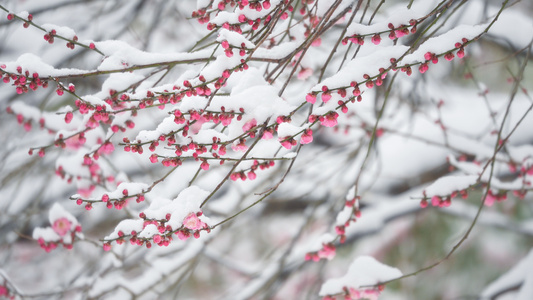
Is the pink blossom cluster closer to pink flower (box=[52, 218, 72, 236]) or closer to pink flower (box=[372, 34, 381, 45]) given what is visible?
pink flower (box=[372, 34, 381, 45])

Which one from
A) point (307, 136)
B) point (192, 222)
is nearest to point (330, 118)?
point (307, 136)

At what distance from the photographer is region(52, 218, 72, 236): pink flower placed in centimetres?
195

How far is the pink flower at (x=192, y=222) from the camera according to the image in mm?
1164

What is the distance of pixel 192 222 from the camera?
1.16 metres

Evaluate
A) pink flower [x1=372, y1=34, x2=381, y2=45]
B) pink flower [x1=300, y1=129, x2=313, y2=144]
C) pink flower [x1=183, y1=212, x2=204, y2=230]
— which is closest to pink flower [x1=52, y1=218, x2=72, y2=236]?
pink flower [x1=183, y1=212, x2=204, y2=230]

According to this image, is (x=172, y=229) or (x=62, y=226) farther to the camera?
(x=62, y=226)

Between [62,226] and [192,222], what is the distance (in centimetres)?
111

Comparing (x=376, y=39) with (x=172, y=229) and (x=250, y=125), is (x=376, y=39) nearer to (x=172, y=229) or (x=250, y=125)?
(x=250, y=125)

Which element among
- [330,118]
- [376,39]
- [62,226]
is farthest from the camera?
[62,226]

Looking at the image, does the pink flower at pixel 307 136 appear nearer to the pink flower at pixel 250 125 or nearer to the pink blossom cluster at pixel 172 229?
the pink flower at pixel 250 125

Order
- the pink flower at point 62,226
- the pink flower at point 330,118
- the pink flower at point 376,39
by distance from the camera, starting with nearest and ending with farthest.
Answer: the pink flower at point 330,118
the pink flower at point 376,39
the pink flower at point 62,226

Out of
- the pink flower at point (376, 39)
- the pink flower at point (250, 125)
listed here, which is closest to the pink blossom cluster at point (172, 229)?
the pink flower at point (250, 125)

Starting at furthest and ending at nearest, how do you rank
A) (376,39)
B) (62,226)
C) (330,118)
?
(62,226), (376,39), (330,118)

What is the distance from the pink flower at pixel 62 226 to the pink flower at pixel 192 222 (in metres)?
1.06
